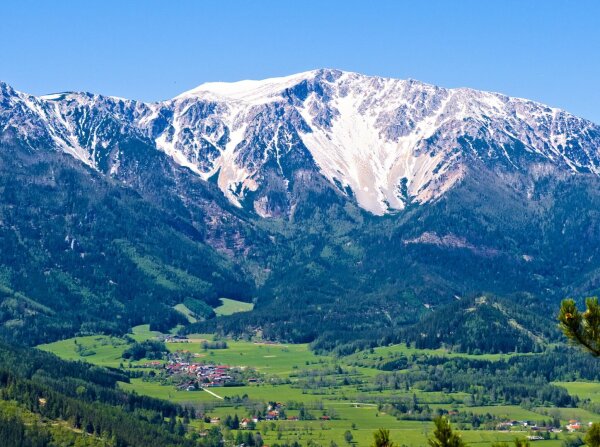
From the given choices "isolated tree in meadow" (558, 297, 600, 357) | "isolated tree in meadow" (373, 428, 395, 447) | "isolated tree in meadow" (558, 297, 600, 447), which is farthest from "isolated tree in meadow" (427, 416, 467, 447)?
"isolated tree in meadow" (558, 297, 600, 357)

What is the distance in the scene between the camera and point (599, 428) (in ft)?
131

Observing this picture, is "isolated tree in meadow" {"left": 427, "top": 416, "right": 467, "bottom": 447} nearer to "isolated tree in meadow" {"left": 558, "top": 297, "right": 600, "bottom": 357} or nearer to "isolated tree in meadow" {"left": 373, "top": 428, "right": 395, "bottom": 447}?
"isolated tree in meadow" {"left": 373, "top": 428, "right": 395, "bottom": 447}

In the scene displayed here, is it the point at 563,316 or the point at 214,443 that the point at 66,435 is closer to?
the point at 214,443

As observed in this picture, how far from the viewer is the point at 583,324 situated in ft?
131

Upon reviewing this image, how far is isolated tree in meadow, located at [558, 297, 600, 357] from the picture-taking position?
129 feet

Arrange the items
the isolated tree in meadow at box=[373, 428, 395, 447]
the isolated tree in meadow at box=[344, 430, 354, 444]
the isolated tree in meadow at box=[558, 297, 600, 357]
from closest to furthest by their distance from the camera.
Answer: the isolated tree in meadow at box=[558, 297, 600, 357] → the isolated tree in meadow at box=[373, 428, 395, 447] → the isolated tree in meadow at box=[344, 430, 354, 444]

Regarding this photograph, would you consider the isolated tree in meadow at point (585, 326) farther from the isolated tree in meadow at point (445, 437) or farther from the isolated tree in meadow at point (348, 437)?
the isolated tree in meadow at point (348, 437)

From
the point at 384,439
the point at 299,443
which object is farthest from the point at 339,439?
the point at 384,439

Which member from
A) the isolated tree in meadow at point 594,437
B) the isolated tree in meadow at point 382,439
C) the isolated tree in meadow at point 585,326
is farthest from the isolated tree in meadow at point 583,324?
the isolated tree in meadow at point 382,439

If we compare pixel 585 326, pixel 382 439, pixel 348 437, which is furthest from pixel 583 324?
pixel 348 437

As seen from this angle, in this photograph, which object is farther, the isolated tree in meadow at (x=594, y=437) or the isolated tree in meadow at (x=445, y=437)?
the isolated tree in meadow at (x=594, y=437)

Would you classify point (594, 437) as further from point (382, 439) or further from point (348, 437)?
point (348, 437)

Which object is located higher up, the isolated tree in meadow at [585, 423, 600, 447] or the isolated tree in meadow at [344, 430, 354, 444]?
the isolated tree in meadow at [344, 430, 354, 444]

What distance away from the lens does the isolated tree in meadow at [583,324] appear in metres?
39.3
